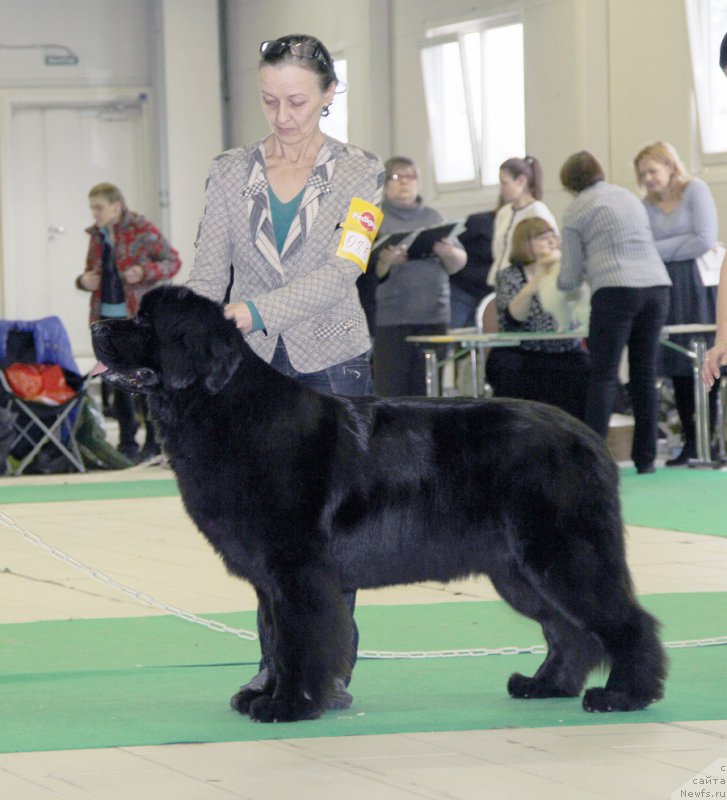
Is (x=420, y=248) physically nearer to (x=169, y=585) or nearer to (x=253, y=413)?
(x=169, y=585)

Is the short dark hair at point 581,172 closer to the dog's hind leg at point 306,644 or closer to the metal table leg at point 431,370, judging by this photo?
the metal table leg at point 431,370

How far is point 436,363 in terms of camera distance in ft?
Answer: 29.9

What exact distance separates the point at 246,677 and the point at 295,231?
1145 millimetres

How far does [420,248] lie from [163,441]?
5.57 metres

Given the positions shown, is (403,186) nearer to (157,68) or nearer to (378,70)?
(378,70)

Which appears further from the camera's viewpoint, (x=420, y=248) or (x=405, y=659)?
(x=420, y=248)

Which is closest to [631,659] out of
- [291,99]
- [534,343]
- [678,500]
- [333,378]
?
[333,378]

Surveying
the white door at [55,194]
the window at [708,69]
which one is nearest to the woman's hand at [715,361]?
the window at [708,69]

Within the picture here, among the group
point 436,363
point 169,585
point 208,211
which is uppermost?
point 208,211

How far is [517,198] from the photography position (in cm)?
891

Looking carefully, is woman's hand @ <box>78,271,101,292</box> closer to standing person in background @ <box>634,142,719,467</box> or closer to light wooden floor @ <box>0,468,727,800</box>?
standing person in background @ <box>634,142,719,467</box>

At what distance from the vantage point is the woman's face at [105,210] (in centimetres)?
962

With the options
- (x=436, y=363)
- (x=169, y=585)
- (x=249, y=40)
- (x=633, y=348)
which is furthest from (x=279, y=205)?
(x=249, y=40)

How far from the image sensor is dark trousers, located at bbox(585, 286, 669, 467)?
8.02 metres
